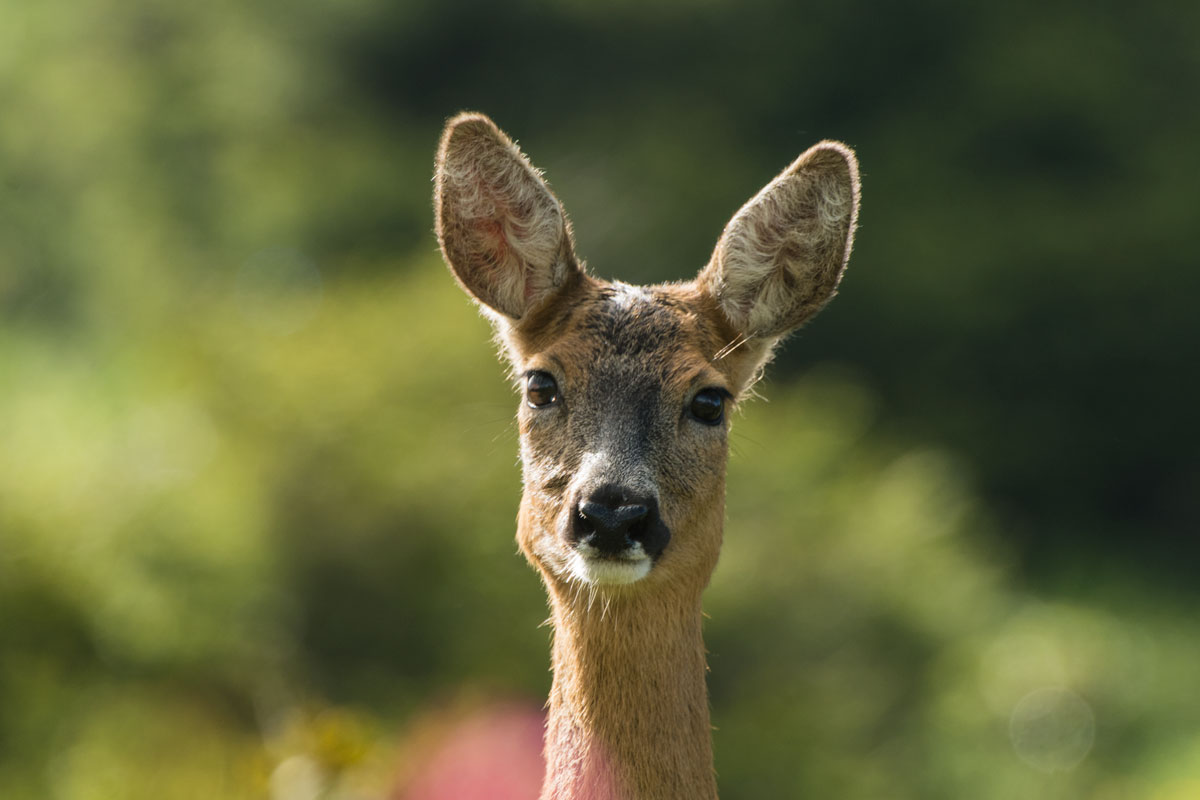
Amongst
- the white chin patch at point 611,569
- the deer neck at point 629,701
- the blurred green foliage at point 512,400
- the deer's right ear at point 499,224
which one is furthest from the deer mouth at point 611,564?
the blurred green foliage at point 512,400

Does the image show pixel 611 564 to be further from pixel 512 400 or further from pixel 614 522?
pixel 512 400

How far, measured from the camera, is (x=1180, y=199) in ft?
74.5

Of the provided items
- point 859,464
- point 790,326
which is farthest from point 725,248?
point 859,464

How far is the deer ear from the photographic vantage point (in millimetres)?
4656

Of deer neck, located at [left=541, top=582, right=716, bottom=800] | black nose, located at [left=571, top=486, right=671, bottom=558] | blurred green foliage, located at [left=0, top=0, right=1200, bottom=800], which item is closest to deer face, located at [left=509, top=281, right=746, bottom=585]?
black nose, located at [left=571, top=486, right=671, bottom=558]

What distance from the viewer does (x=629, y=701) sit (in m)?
4.24

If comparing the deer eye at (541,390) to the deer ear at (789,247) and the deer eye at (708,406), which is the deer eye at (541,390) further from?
the deer ear at (789,247)

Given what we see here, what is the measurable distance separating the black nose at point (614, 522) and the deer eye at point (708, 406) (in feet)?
1.68

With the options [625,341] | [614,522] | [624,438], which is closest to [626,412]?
[624,438]

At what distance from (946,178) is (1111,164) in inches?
105

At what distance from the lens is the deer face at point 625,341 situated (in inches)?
165

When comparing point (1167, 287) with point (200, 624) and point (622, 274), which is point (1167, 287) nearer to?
point (622, 274)

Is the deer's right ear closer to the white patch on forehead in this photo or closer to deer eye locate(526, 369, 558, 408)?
the white patch on forehead

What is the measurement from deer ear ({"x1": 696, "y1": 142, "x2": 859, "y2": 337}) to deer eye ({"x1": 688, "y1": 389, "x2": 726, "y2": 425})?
1.36 feet
